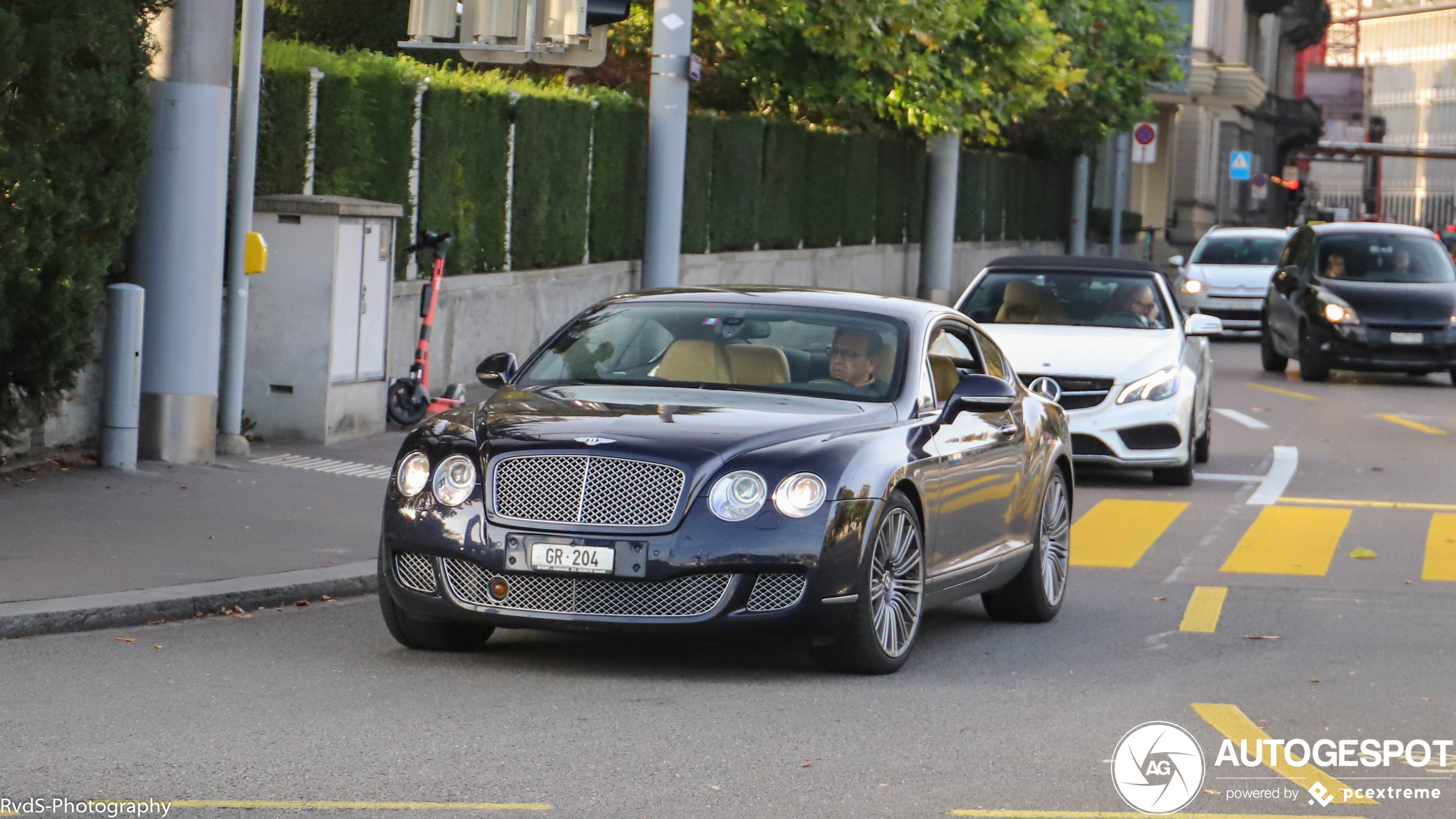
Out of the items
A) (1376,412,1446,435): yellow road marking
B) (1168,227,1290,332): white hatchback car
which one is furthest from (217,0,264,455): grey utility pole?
(1168,227,1290,332): white hatchback car

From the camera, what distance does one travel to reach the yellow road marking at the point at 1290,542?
11.7 m

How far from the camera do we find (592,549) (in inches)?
303

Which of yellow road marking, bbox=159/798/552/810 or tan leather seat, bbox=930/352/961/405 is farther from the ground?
tan leather seat, bbox=930/352/961/405

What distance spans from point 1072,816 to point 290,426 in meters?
9.49

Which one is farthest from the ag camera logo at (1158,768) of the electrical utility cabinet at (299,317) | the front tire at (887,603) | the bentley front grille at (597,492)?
the electrical utility cabinet at (299,317)

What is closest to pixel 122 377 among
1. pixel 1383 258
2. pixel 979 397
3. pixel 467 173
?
pixel 979 397

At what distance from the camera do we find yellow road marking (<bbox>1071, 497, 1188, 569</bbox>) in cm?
1201

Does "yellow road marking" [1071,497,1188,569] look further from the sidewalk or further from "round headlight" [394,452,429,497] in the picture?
"round headlight" [394,452,429,497]

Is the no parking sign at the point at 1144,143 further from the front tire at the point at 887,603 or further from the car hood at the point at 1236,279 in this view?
the front tire at the point at 887,603

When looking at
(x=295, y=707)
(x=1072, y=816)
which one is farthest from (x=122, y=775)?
(x=1072, y=816)

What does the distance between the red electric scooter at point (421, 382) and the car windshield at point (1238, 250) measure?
20.1 metres

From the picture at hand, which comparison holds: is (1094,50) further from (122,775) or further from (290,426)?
(122,775)

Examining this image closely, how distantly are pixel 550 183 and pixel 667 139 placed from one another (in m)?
3.62

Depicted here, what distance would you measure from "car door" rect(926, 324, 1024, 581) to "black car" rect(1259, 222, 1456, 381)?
52.8ft
